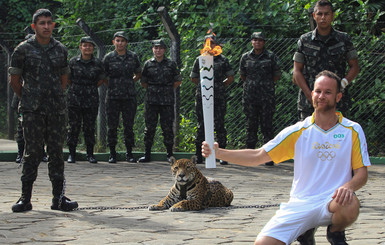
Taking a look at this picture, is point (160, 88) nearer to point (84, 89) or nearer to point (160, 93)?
point (160, 93)

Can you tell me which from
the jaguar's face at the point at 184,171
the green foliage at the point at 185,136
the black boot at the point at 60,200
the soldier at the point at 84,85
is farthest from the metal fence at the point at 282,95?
the black boot at the point at 60,200

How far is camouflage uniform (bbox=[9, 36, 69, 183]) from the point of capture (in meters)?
7.35

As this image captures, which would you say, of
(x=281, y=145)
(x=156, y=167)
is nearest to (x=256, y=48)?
(x=156, y=167)

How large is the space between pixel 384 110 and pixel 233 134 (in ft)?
9.02

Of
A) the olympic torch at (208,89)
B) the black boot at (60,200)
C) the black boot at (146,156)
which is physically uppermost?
the olympic torch at (208,89)

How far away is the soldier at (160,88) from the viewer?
1226 centimetres

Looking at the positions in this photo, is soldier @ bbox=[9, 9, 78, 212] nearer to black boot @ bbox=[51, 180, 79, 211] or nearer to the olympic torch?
black boot @ bbox=[51, 180, 79, 211]

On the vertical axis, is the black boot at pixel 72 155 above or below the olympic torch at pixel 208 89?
below

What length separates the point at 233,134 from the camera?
13.7 meters

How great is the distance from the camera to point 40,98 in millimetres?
7371

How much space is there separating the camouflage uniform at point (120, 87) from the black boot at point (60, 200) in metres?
4.73

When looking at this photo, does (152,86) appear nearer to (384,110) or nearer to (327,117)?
(384,110)

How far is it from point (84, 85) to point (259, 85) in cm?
284

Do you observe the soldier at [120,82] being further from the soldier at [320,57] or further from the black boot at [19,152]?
the soldier at [320,57]
